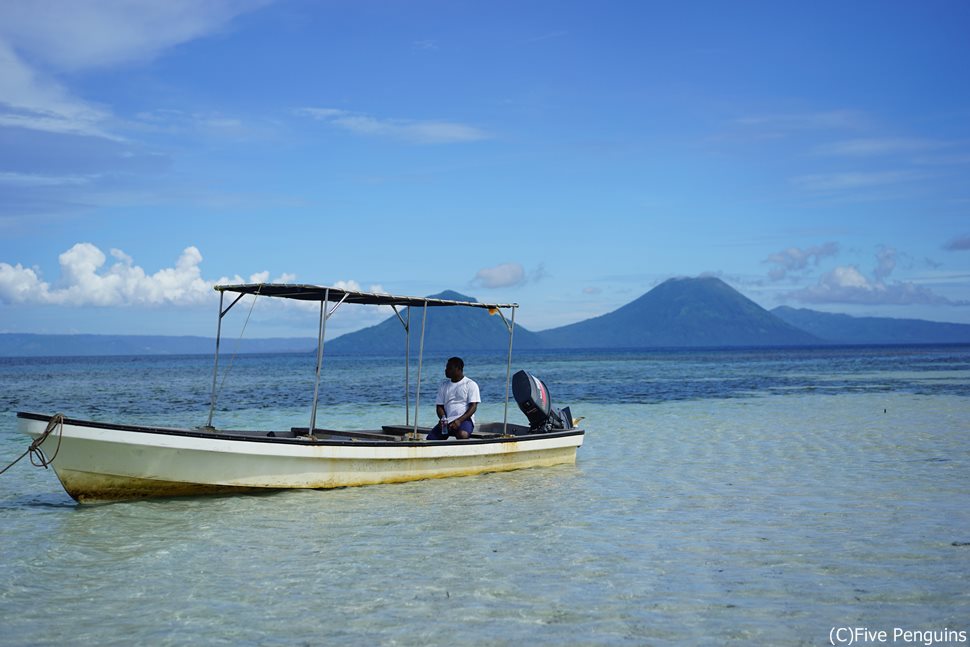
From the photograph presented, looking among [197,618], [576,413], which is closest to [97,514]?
[197,618]

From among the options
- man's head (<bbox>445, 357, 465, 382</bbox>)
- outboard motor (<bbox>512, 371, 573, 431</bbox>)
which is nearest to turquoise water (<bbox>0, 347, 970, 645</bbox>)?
outboard motor (<bbox>512, 371, 573, 431</bbox>)

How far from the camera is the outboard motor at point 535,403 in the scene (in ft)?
56.2

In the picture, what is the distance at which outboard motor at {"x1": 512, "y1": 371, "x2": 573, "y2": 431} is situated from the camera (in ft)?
56.2

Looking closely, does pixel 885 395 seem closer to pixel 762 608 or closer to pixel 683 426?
pixel 683 426

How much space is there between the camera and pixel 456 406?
51.7 feet

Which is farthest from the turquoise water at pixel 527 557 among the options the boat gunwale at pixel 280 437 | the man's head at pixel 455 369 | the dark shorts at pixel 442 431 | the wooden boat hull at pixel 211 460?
the man's head at pixel 455 369

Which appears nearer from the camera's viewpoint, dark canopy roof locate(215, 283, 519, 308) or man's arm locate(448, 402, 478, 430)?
dark canopy roof locate(215, 283, 519, 308)

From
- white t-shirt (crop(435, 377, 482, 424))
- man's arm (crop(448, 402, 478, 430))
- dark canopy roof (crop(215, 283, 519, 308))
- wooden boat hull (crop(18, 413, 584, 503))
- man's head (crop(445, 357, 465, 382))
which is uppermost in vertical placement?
dark canopy roof (crop(215, 283, 519, 308))

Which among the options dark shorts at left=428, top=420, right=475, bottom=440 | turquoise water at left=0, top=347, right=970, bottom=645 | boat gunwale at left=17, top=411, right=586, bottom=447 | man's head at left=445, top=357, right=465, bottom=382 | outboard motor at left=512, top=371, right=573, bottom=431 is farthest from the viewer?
outboard motor at left=512, top=371, right=573, bottom=431

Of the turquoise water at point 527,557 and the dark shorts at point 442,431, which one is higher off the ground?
the dark shorts at point 442,431

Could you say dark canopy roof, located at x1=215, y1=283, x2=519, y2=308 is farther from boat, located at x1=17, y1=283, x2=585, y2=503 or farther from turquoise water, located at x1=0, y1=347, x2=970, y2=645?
turquoise water, located at x1=0, y1=347, x2=970, y2=645

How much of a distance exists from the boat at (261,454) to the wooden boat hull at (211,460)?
0.05 feet

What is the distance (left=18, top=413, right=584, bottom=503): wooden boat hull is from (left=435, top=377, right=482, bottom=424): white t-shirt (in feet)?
2.51

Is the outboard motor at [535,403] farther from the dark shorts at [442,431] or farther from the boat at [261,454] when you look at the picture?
the dark shorts at [442,431]
